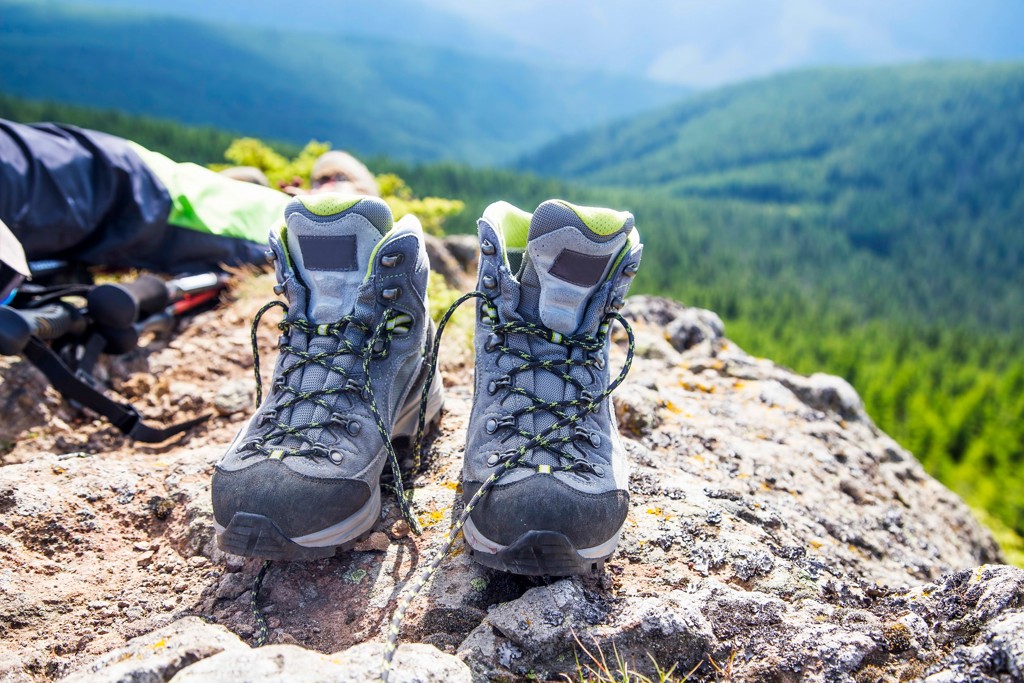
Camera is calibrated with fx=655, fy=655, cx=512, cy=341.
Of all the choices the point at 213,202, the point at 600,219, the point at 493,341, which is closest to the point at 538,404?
the point at 493,341

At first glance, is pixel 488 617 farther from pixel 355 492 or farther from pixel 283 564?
pixel 283 564

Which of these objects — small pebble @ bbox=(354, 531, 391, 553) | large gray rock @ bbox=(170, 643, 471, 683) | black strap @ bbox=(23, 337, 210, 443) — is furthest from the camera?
black strap @ bbox=(23, 337, 210, 443)

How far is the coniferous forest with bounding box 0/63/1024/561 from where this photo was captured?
4656cm

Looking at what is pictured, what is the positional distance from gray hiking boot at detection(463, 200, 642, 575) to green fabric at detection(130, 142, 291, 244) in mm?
3072

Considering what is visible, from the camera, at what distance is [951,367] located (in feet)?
216

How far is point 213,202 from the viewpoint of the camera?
5.27 meters

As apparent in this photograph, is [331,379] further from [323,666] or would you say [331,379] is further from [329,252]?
[323,666]

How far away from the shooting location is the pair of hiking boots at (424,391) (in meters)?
2.17

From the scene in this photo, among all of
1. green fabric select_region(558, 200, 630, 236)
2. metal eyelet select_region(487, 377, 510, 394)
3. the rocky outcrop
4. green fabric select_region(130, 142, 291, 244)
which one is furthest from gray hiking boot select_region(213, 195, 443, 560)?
green fabric select_region(130, 142, 291, 244)

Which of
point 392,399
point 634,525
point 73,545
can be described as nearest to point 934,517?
point 634,525

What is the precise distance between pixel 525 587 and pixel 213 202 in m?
4.31

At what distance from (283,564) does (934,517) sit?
3.99 meters

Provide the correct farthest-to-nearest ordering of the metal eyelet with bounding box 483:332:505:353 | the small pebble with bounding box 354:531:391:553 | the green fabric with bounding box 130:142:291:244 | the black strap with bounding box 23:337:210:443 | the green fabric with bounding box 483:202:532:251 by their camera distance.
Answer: the green fabric with bounding box 130:142:291:244 → the black strap with bounding box 23:337:210:443 → the green fabric with bounding box 483:202:532:251 → the metal eyelet with bounding box 483:332:505:353 → the small pebble with bounding box 354:531:391:553

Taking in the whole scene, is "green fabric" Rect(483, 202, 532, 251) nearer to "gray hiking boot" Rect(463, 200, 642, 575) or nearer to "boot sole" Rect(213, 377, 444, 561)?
"gray hiking boot" Rect(463, 200, 642, 575)
